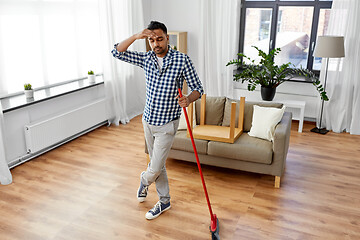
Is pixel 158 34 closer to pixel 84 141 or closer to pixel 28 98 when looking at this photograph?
pixel 28 98

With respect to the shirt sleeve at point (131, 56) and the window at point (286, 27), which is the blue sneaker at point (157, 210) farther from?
the window at point (286, 27)

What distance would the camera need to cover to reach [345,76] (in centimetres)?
496

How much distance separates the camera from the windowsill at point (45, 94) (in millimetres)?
3848

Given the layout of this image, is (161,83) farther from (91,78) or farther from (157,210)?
(91,78)

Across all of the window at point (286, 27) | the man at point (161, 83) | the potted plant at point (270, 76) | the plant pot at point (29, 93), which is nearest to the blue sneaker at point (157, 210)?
the man at point (161, 83)

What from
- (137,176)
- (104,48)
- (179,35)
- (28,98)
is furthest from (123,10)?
(137,176)

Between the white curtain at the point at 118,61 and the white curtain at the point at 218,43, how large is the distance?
1030mm

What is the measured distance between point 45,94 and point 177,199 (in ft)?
7.13

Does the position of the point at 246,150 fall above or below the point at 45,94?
below

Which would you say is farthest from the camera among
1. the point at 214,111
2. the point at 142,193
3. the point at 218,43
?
the point at 218,43

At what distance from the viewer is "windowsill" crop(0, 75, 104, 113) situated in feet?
12.6

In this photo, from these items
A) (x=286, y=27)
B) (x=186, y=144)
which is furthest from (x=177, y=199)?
(x=286, y=27)

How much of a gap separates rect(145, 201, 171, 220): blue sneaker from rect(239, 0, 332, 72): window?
143 inches

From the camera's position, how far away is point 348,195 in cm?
339
